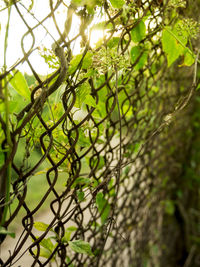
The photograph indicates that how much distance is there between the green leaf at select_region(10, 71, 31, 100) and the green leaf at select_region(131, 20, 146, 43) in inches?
18.0

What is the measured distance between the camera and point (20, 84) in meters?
0.55

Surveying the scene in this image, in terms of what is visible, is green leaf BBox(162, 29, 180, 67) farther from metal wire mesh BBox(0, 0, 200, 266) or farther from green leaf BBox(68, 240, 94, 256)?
green leaf BBox(68, 240, 94, 256)

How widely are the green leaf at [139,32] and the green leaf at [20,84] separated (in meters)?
0.46

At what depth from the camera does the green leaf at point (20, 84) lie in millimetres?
537

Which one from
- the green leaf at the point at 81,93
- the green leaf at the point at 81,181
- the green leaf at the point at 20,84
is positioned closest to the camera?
the green leaf at the point at 20,84

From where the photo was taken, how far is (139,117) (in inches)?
54.3

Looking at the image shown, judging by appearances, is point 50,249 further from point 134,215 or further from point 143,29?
point 134,215

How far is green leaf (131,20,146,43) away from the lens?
0.88 m

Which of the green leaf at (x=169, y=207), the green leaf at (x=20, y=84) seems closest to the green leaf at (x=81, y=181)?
the green leaf at (x=20, y=84)

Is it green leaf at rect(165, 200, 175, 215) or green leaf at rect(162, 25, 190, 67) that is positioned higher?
green leaf at rect(162, 25, 190, 67)

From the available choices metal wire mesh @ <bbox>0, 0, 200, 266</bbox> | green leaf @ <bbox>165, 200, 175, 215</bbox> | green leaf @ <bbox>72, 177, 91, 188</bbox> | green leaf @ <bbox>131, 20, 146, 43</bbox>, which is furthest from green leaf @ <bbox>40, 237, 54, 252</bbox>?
green leaf @ <bbox>165, 200, 175, 215</bbox>

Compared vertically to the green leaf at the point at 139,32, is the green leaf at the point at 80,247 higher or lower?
lower

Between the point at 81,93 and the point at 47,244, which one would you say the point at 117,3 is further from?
the point at 47,244

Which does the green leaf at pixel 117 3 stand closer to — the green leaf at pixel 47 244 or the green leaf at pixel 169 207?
the green leaf at pixel 47 244
